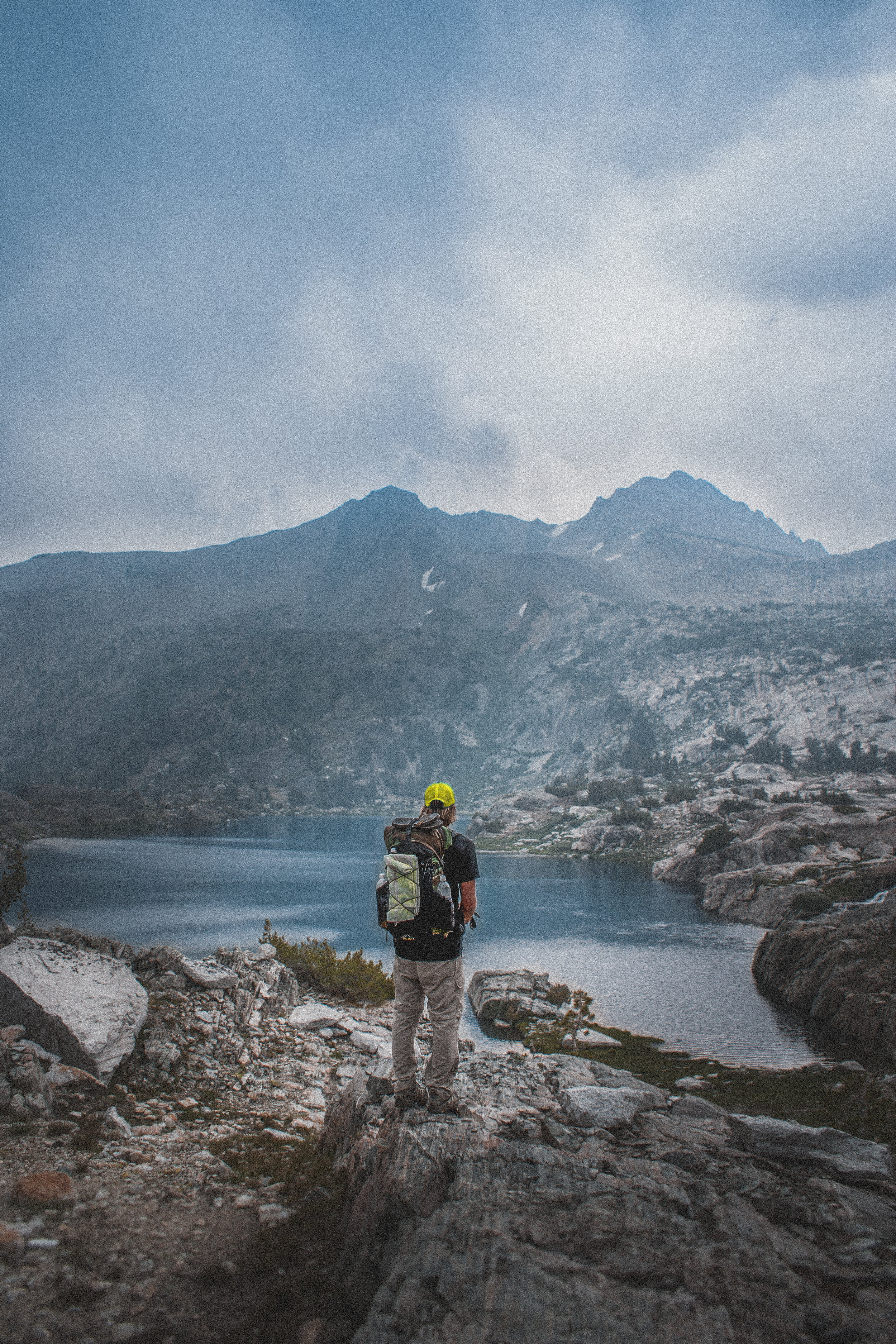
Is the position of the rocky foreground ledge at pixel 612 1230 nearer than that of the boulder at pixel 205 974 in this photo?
Yes

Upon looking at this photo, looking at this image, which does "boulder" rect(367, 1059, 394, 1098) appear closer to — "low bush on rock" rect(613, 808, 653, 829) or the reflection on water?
the reflection on water

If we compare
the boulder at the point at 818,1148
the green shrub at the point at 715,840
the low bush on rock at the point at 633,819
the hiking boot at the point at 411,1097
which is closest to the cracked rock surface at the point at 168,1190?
the hiking boot at the point at 411,1097

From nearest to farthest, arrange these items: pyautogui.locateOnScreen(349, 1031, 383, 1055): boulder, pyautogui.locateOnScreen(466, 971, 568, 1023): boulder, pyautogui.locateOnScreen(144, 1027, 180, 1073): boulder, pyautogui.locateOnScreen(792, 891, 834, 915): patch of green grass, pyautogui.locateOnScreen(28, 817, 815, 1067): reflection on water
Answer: pyautogui.locateOnScreen(144, 1027, 180, 1073): boulder < pyautogui.locateOnScreen(349, 1031, 383, 1055): boulder < pyautogui.locateOnScreen(466, 971, 568, 1023): boulder < pyautogui.locateOnScreen(28, 817, 815, 1067): reflection on water < pyautogui.locateOnScreen(792, 891, 834, 915): patch of green grass

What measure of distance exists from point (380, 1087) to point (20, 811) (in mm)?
192786

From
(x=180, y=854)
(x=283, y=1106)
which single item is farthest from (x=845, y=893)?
(x=180, y=854)

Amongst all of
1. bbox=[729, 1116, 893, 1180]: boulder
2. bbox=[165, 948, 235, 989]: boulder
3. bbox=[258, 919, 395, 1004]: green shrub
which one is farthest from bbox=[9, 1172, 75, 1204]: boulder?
bbox=[258, 919, 395, 1004]: green shrub

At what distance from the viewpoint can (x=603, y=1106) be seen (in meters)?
9.80

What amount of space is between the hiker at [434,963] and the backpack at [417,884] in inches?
0.5

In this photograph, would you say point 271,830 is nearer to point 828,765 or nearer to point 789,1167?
point 828,765

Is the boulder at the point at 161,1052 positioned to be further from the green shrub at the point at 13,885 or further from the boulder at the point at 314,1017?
the green shrub at the point at 13,885

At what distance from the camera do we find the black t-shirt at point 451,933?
8.23 metres

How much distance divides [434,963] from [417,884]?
3.60 ft

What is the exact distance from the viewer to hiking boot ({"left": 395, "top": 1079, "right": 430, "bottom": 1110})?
841 cm

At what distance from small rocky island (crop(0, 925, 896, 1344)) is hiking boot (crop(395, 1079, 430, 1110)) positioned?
0.19 meters
